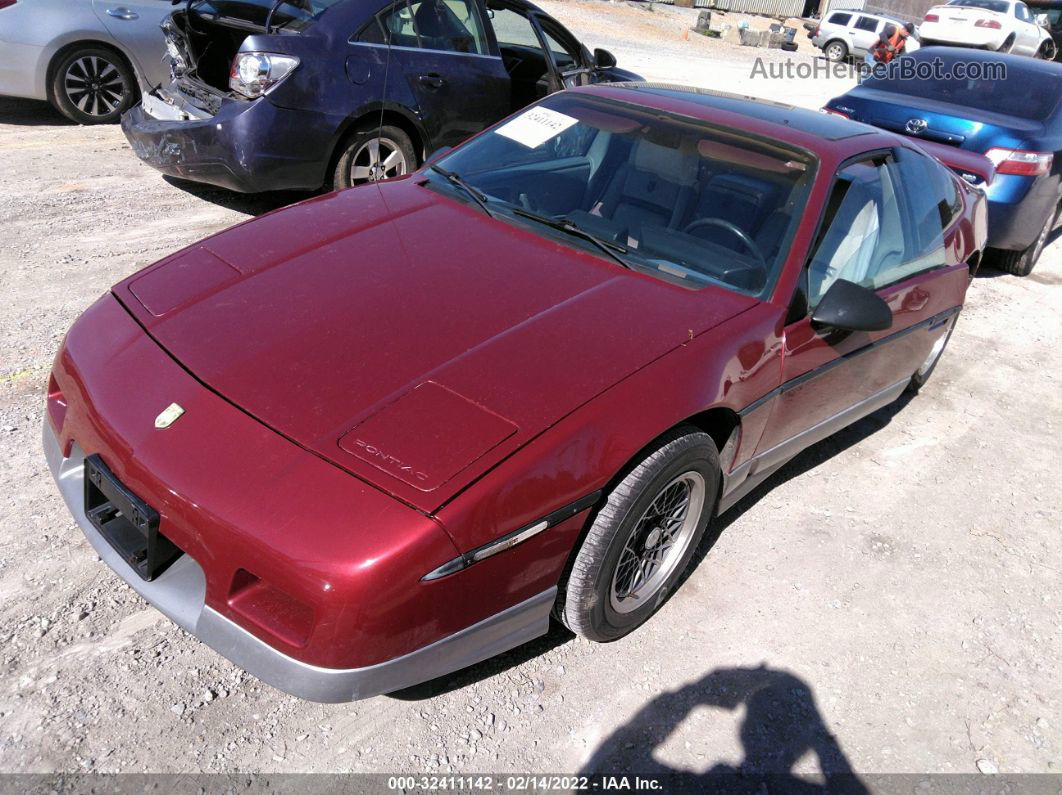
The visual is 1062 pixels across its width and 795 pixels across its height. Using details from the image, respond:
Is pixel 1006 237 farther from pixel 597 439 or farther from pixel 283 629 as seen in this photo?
pixel 283 629

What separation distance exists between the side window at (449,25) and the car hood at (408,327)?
10.4 ft

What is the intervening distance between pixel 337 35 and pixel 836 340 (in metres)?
3.87

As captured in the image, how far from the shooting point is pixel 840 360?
3.30m

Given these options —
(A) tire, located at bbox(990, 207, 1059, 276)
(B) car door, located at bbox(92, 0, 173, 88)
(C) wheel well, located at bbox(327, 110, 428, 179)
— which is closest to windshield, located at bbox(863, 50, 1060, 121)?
(A) tire, located at bbox(990, 207, 1059, 276)

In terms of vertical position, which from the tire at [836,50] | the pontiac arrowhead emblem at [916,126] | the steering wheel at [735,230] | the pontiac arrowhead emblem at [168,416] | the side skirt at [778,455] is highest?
the steering wheel at [735,230]

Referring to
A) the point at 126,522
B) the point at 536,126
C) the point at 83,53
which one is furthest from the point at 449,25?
the point at 126,522

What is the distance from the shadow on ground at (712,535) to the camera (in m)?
2.61

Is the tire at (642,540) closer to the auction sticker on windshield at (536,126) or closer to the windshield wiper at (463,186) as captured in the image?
the windshield wiper at (463,186)

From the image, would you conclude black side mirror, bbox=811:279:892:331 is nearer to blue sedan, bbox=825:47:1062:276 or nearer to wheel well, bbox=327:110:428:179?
wheel well, bbox=327:110:428:179

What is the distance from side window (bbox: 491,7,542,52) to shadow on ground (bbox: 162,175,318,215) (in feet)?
6.58

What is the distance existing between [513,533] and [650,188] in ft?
5.60

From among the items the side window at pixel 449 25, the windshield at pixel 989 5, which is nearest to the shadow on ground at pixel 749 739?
the side window at pixel 449 25

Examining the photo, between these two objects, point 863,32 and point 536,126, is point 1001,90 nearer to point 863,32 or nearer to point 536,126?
point 536,126

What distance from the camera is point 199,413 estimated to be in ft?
7.52
